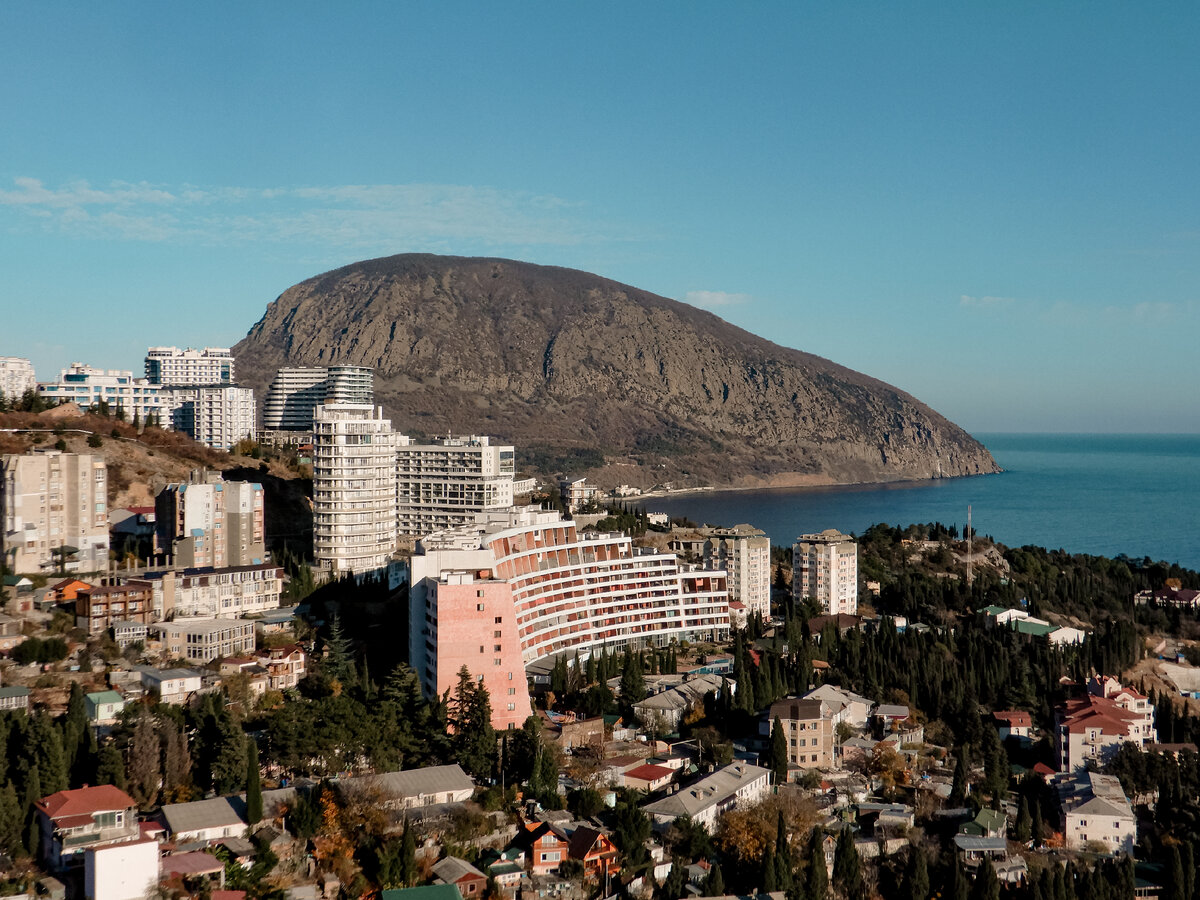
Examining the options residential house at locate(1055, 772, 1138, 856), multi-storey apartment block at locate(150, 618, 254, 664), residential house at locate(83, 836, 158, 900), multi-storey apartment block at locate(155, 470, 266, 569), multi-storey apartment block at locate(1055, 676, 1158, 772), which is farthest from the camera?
multi-storey apartment block at locate(155, 470, 266, 569)

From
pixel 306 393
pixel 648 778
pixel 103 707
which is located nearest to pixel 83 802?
pixel 103 707

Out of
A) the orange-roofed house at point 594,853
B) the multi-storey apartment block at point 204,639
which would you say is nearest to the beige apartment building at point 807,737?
the orange-roofed house at point 594,853

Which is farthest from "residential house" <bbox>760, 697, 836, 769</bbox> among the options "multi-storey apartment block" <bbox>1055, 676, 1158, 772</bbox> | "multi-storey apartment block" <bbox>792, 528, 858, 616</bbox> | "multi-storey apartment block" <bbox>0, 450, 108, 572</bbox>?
"multi-storey apartment block" <bbox>0, 450, 108, 572</bbox>

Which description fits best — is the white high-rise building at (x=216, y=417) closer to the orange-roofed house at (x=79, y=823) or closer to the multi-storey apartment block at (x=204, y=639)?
the multi-storey apartment block at (x=204, y=639)

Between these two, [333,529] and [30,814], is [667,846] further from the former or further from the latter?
[333,529]

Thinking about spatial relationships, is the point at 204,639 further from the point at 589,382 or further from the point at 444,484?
the point at 589,382

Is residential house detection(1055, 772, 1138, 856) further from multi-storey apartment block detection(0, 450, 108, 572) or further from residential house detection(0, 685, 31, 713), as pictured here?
multi-storey apartment block detection(0, 450, 108, 572)

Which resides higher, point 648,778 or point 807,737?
point 807,737
